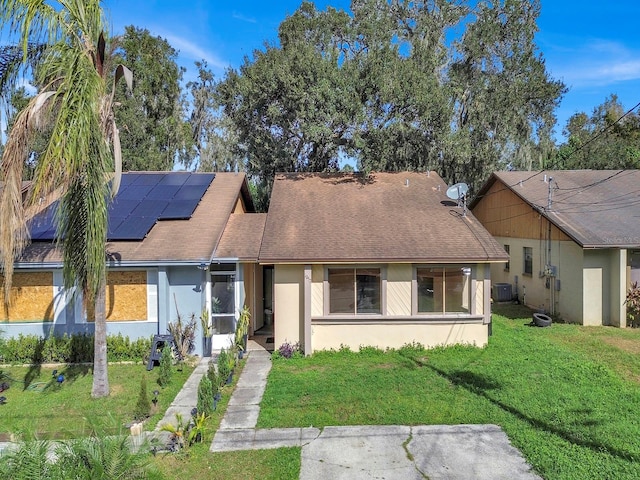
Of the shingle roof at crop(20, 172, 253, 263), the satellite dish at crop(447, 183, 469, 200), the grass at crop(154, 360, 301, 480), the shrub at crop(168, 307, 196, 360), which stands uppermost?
the satellite dish at crop(447, 183, 469, 200)

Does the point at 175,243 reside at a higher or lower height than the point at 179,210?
lower

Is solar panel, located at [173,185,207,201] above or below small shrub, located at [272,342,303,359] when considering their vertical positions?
above

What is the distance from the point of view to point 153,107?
88.4 ft

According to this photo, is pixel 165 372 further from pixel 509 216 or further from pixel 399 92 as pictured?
pixel 509 216

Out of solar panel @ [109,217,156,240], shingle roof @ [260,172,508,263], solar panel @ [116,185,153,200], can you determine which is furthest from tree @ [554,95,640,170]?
solar panel @ [109,217,156,240]

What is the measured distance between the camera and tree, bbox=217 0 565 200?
56.8 feet

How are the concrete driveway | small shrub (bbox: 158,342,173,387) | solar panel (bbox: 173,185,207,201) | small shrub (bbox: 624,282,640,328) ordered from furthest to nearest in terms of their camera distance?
solar panel (bbox: 173,185,207,201), small shrub (bbox: 624,282,640,328), small shrub (bbox: 158,342,173,387), the concrete driveway

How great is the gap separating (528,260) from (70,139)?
15845 mm

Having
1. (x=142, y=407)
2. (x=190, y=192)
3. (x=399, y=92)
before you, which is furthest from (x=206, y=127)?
(x=142, y=407)

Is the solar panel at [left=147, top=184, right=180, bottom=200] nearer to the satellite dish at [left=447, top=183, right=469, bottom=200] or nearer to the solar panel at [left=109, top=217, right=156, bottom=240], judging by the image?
the solar panel at [left=109, top=217, right=156, bottom=240]

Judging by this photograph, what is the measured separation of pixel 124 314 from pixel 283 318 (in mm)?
3774

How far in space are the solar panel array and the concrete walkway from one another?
6123mm

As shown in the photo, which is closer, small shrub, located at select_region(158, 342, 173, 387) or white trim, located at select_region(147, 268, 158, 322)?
small shrub, located at select_region(158, 342, 173, 387)

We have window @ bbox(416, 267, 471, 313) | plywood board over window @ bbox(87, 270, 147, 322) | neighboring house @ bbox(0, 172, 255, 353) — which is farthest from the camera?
window @ bbox(416, 267, 471, 313)
